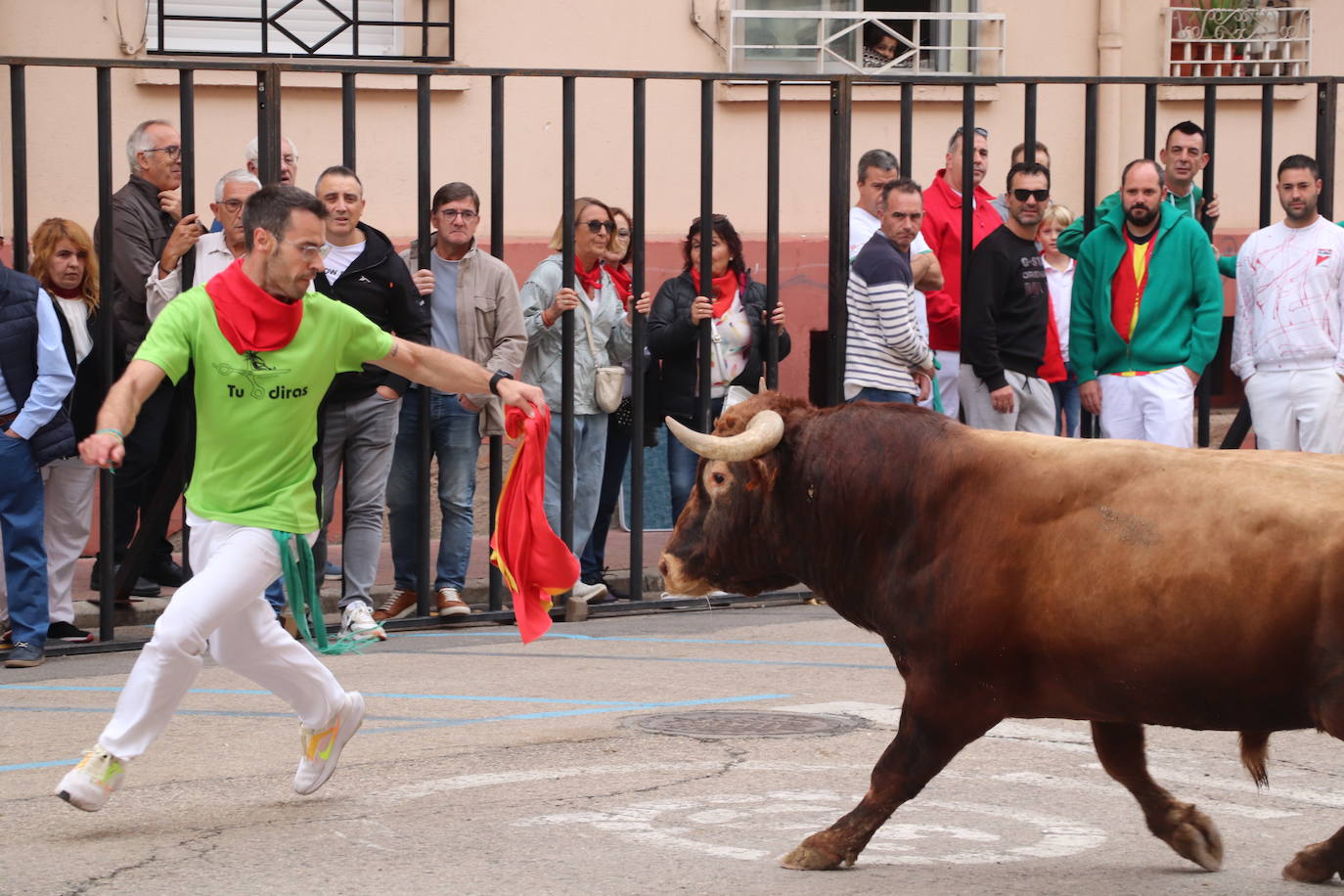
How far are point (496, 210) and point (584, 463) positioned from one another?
4.78ft

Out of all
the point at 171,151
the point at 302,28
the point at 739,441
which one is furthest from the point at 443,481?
the point at 739,441

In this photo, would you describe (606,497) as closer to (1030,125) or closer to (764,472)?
(1030,125)

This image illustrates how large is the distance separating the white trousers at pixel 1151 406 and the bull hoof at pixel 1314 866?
4.77 metres

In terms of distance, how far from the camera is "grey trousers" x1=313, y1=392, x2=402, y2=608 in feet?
30.6

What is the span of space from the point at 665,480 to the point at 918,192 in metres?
3.88

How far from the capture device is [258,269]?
626 cm

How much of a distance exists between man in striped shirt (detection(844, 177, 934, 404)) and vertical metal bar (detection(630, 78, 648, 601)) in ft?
3.52

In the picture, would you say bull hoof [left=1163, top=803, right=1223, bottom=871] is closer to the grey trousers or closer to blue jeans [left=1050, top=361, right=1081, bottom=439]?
the grey trousers

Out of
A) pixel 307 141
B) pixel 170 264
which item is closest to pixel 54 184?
pixel 307 141

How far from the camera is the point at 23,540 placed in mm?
8719

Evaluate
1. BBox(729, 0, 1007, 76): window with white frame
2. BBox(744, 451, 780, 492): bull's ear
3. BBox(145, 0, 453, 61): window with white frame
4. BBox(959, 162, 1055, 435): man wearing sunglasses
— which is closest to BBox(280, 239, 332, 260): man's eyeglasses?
BBox(744, 451, 780, 492): bull's ear

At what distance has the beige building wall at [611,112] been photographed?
1230 centimetres

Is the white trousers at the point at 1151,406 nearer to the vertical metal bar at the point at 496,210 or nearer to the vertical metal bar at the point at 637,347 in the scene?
the vertical metal bar at the point at 637,347

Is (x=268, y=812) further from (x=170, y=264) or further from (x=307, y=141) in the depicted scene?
(x=307, y=141)
